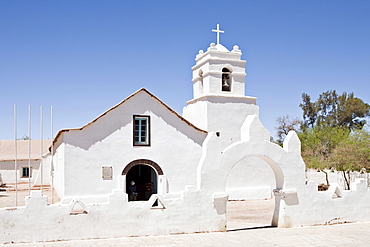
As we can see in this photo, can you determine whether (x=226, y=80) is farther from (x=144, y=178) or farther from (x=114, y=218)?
(x=114, y=218)

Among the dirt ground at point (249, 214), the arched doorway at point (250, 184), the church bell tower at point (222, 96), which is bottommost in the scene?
the dirt ground at point (249, 214)

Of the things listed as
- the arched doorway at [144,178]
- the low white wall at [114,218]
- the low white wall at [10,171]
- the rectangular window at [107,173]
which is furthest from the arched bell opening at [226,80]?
the low white wall at [10,171]

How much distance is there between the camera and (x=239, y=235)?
10.3m

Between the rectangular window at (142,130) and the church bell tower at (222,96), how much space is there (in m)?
3.48

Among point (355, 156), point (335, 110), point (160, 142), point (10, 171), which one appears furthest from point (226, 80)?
point (335, 110)

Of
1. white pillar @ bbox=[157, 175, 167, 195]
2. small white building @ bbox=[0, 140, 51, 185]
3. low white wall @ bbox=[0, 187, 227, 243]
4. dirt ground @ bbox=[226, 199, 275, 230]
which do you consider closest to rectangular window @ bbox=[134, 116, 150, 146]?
white pillar @ bbox=[157, 175, 167, 195]

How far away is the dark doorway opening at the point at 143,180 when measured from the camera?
18577 millimetres

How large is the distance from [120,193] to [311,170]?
21.5 m

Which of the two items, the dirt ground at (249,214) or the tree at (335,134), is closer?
the dirt ground at (249,214)

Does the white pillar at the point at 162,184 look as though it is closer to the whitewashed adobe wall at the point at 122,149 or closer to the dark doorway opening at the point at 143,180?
the whitewashed adobe wall at the point at 122,149

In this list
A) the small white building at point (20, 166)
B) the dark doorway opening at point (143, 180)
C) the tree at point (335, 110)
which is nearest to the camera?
the dark doorway opening at point (143, 180)

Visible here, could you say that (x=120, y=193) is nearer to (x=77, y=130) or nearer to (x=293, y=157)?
(x=293, y=157)

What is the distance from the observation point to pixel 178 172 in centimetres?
1789

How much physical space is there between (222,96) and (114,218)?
38.0 feet
